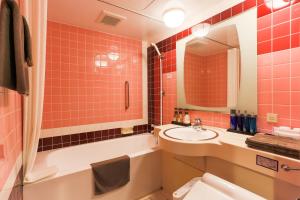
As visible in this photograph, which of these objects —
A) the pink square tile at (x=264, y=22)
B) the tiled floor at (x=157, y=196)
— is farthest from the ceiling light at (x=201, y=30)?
the tiled floor at (x=157, y=196)

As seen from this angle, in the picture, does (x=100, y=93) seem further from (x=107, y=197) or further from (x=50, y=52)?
(x=107, y=197)

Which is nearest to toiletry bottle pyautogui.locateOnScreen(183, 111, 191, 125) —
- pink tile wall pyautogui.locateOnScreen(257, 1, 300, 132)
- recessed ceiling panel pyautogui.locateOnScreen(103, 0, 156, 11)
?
pink tile wall pyautogui.locateOnScreen(257, 1, 300, 132)

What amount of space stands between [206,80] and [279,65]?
0.69 meters

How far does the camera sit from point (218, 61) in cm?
168

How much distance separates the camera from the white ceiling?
1.64 meters

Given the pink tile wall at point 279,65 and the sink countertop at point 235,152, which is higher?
the pink tile wall at point 279,65

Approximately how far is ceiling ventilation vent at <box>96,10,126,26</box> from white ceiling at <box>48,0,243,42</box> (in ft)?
0.14

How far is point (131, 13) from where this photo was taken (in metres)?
1.85

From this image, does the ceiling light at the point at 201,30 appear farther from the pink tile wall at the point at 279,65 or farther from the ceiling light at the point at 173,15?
the pink tile wall at the point at 279,65

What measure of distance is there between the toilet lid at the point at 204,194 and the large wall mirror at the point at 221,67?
835 mm

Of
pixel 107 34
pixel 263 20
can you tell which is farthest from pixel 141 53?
pixel 263 20

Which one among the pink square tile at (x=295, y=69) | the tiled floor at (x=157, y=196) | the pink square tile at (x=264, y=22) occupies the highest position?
the pink square tile at (x=264, y=22)

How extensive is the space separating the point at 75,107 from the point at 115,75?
0.74 m

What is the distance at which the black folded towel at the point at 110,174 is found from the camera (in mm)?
1534
